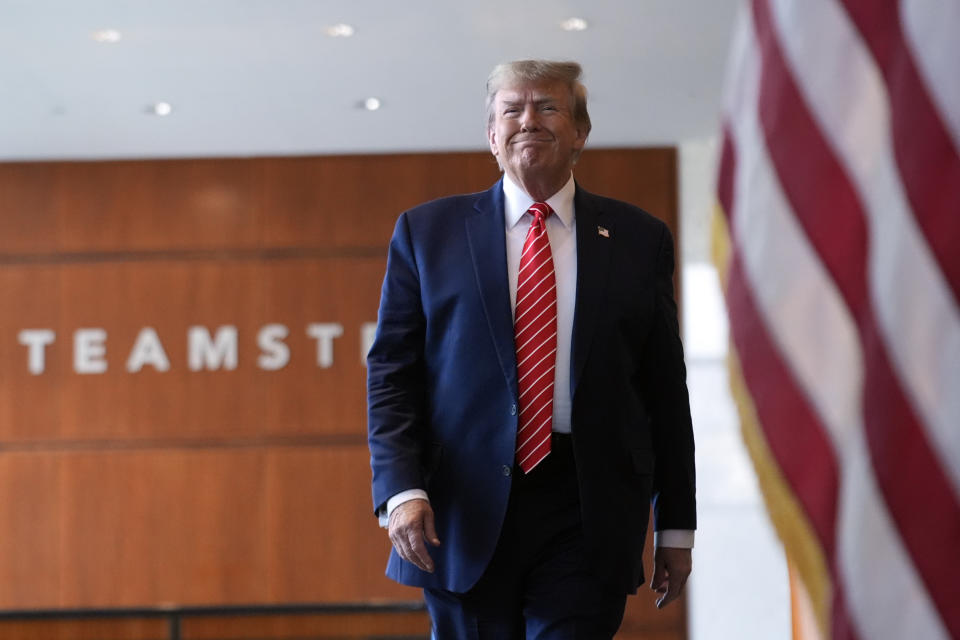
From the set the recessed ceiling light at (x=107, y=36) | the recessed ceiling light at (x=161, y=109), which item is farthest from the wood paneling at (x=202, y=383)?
the recessed ceiling light at (x=107, y=36)

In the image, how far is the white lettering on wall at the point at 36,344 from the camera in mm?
8320

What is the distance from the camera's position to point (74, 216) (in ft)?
27.8

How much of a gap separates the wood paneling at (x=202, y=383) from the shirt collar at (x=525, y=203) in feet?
19.1

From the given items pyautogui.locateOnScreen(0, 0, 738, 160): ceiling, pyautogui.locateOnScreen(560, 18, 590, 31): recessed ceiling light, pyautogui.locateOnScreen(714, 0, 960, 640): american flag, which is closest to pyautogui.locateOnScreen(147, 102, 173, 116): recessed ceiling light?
pyautogui.locateOnScreen(0, 0, 738, 160): ceiling

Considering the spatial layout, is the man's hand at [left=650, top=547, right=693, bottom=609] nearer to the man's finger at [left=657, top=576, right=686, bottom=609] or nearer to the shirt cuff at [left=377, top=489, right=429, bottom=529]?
the man's finger at [left=657, top=576, right=686, bottom=609]

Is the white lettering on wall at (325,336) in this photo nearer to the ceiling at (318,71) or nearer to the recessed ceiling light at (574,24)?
the ceiling at (318,71)

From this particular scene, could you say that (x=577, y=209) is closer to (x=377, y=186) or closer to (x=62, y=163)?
(x=377, y=186)

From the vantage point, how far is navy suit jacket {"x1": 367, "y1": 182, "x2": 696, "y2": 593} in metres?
2.24

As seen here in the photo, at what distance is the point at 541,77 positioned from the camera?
237 cm

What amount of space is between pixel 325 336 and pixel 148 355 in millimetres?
1198

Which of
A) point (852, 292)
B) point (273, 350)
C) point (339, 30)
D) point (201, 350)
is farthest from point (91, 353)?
point (852, 292)

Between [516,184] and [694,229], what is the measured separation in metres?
6.02

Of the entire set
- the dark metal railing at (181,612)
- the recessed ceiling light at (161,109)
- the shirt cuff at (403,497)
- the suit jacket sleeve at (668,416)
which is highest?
the recessed ceiling light at (161,109)

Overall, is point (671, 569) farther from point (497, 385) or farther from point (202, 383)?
point (202, 383)
